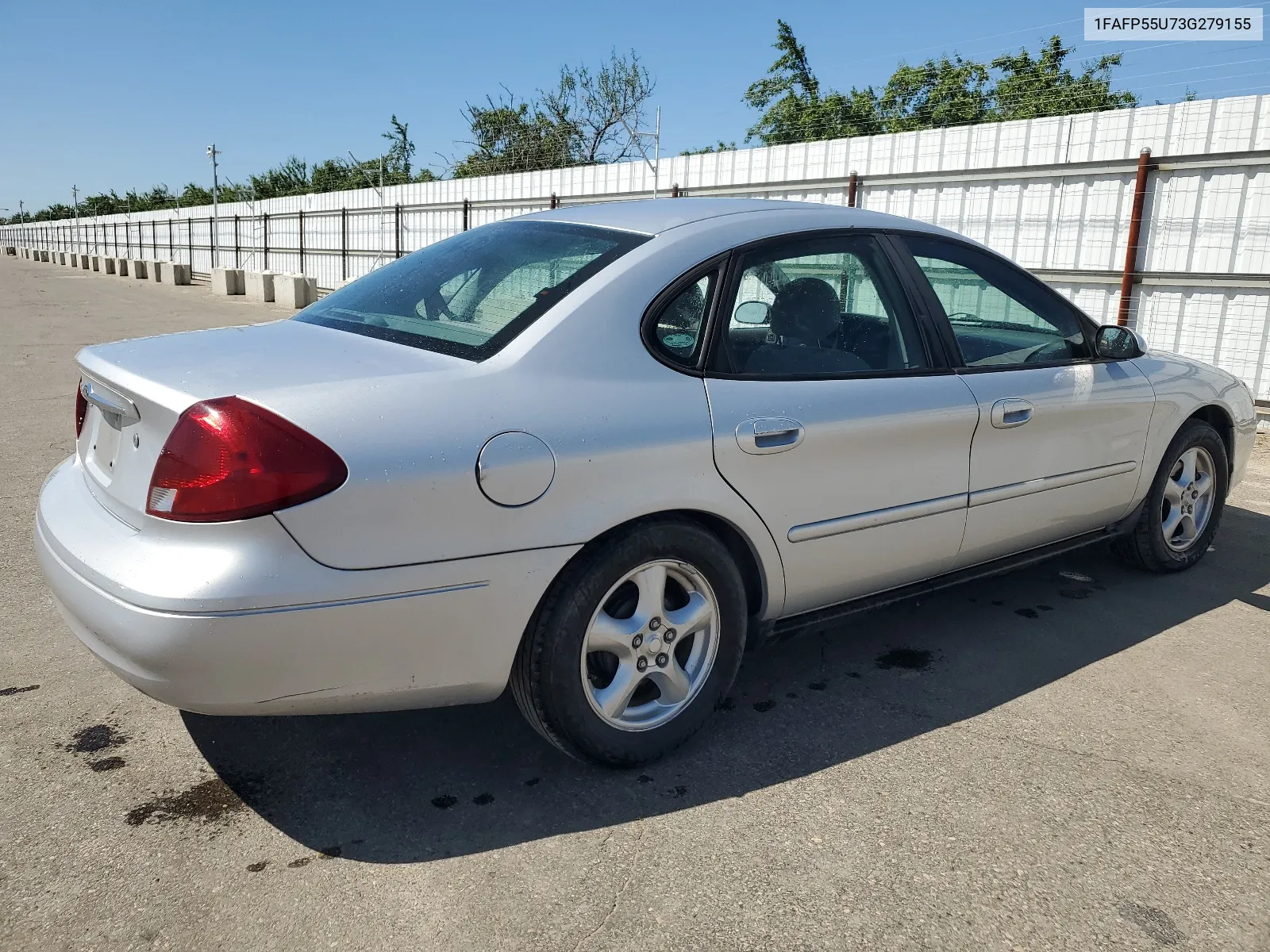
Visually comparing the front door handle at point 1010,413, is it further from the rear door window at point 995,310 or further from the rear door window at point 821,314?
the rear door window at point 821,314

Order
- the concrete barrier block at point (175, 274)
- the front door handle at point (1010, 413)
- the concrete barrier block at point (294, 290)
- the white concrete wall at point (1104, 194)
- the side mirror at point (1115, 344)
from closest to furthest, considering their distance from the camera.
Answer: the front door handle at point (1010, 413) < the side mirror at point (1115, 344) < the white concrete wall at point (1104, 194) < the concrete barrier block at point (294, 290) < the concrete barrier block at point (175, 274)

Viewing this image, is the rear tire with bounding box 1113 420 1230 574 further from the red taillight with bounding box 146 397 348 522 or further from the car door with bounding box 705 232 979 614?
the red taillight with bounding box 146 397 348 522

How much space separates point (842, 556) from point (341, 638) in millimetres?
1589

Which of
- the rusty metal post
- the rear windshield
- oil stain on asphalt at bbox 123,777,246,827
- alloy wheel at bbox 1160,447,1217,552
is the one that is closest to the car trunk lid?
the rear windshield

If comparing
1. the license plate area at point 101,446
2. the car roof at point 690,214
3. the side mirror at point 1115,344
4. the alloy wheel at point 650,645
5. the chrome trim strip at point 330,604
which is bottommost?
the alloy wheel at point 650,645

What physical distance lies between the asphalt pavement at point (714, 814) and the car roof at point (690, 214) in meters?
1.54

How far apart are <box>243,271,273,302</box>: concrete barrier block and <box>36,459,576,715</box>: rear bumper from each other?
23.4 metres

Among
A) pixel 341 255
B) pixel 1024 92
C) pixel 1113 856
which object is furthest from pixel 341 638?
pixel 1024 92

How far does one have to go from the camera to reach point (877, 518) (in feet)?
10.3

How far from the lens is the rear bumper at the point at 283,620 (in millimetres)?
2123

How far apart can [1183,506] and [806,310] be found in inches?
96.1

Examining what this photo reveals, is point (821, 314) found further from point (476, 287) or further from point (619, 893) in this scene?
point (619, 893)

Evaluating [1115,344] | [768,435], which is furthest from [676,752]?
[1115,344]

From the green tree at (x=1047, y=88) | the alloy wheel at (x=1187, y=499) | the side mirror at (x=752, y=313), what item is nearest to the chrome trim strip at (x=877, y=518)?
the side mirror at (x=752, y=313)
